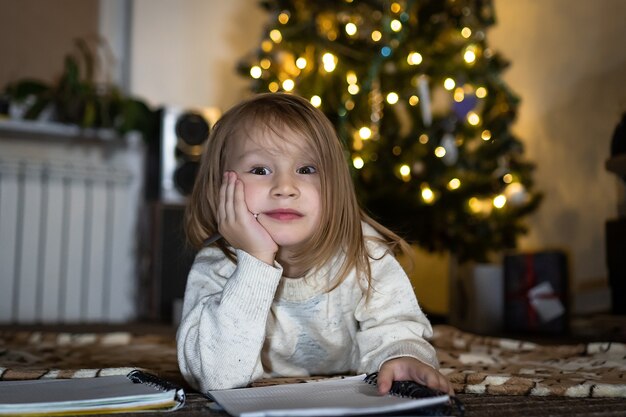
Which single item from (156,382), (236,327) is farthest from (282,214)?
(156,382)

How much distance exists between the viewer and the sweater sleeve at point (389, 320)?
3.19ft

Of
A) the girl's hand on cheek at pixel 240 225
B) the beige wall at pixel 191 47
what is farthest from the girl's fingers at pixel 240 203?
the beige wall at pixel 191 47

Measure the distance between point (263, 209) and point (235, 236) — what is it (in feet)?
0.18

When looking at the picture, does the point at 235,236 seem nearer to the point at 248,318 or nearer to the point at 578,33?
the point at 248,318

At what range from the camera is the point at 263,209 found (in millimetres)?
974

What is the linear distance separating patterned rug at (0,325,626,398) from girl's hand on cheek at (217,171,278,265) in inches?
9.6

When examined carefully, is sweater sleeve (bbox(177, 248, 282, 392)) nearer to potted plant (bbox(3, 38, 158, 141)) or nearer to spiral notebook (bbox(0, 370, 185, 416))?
spiral notebook (bbox(0, 370, 185, 416))

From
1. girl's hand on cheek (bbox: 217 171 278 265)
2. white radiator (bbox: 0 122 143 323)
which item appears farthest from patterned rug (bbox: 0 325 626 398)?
white radiator (bbox: 0 122 143 323)

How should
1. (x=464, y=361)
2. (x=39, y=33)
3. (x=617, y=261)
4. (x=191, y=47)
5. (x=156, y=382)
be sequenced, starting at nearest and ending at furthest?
(x=156, y=382)
(x=464, y=361)
(x=617, y=261)
(x=39, y=33)
(x=191, y=47)

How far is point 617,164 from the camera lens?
5.62ft

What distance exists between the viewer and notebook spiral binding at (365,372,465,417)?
2.32ft

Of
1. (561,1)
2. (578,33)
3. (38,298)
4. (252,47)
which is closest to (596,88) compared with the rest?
(578,33)

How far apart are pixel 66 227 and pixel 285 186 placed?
5.84 ft

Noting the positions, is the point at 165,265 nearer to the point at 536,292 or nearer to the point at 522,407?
the point at 536,292
